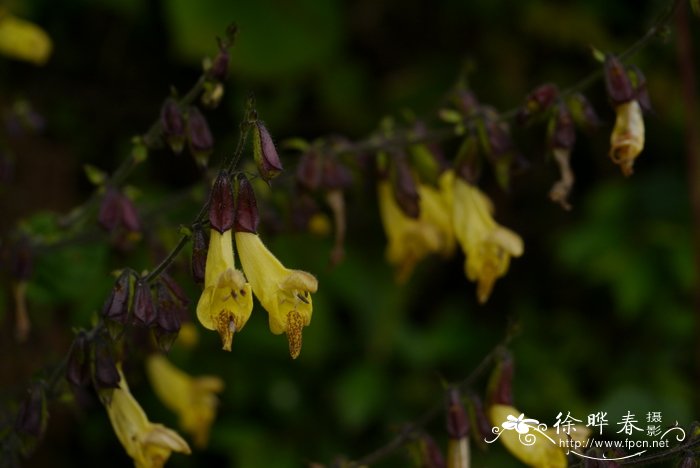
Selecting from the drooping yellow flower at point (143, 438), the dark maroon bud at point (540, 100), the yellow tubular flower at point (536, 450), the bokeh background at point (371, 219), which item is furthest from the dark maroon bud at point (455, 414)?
the bokeh background at point (371, 219)

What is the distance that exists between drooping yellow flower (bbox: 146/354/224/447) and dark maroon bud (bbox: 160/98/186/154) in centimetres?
77

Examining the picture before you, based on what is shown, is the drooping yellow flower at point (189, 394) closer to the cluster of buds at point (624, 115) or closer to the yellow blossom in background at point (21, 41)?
the yellow blossom in background at point (21, 41)

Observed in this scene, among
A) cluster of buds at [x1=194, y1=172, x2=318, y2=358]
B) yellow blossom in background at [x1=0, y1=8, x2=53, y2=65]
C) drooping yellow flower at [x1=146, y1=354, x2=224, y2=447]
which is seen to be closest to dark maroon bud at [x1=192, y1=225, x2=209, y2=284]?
cluster of buds at [x1=194, y1=172, x2=318, y2=358]

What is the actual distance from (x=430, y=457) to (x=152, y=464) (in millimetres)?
462

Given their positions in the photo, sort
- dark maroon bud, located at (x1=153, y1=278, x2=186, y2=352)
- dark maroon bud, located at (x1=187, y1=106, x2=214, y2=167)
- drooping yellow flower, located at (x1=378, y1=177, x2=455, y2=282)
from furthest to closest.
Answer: drooping yellow flower, located at (x1=378, y1=177, x2=455, y2=282), dark maroon bud, located at (x1=187, y1=106, x2=214, y2=167), dark maroon bud, located at (x1=153, y1=278, x2=186, y2=352)

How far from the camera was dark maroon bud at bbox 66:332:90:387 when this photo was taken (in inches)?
59.9

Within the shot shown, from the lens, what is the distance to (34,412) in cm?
157

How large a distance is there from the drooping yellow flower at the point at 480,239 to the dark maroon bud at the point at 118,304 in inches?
30.5

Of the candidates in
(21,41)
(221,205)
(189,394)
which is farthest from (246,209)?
(21,41)

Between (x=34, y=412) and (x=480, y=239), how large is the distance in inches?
36.1

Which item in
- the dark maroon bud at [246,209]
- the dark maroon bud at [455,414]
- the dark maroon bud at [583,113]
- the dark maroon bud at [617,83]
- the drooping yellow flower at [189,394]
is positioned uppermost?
the dark maroon bud at [583,113]

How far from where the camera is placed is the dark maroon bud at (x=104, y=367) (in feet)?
4.97

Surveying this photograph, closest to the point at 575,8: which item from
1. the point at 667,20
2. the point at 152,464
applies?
the point at 667,20

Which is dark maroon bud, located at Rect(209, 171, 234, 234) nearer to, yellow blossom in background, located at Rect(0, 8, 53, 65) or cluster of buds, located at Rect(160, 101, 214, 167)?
cluster of buds, located at Rect(160, 101, 214, 167)
